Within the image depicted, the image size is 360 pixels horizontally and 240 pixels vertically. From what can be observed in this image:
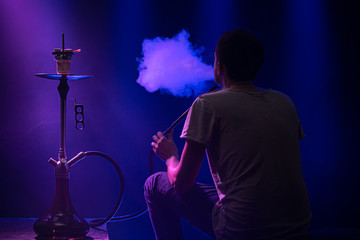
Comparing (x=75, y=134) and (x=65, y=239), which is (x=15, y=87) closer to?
(x=75, y=134)

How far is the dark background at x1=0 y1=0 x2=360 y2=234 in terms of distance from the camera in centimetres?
358

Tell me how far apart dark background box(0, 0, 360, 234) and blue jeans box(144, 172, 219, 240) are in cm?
172

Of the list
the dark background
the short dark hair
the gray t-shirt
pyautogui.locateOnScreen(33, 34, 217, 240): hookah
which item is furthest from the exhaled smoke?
the gray t-shirt

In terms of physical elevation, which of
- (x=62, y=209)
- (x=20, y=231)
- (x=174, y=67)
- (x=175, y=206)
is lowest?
(x=20, y=231)

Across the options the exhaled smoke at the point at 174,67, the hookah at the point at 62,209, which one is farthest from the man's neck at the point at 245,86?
the exhaled smoke at the point at 174,67

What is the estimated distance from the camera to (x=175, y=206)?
1.86m

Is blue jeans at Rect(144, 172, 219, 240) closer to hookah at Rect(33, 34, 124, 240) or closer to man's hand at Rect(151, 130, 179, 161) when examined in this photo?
man's hand at Rect(151, 130, 179, 161)

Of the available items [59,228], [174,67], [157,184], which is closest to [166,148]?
[157,184]

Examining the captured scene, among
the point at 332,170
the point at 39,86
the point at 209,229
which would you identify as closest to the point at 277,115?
the point at 209,229

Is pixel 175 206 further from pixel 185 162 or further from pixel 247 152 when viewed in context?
pixel 247 152

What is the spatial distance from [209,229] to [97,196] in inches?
86.3

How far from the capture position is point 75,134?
3730mm

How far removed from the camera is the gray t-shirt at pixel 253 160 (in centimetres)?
146

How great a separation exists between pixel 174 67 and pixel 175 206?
78.1 inches
